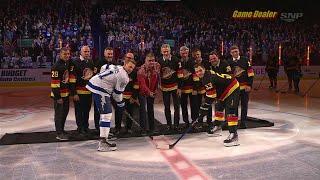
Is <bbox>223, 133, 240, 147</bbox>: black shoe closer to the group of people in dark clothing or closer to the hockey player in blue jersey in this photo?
the group of people in dark clothing

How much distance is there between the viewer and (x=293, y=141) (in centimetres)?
734

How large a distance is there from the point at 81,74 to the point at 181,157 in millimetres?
2417

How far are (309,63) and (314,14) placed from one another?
360 inches

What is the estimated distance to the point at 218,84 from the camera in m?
6.97

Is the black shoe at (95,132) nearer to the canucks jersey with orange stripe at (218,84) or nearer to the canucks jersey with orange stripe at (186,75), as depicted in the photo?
the canucks jersey with orange stripe at (186,75)

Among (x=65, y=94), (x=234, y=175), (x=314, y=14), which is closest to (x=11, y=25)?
(x=65, y=94)

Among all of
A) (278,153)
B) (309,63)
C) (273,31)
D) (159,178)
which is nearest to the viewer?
(159,178)

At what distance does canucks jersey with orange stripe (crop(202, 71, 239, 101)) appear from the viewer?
687cm

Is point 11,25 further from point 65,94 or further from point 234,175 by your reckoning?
point 234,175

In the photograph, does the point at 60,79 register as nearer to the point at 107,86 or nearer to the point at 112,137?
the point at 107,86

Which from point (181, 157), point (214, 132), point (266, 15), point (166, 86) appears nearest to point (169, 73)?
point (166, 86)

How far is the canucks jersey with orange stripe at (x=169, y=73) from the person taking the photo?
7.84 m

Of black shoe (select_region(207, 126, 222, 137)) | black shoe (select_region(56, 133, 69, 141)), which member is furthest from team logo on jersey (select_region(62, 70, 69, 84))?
black shoe (select_region(207, 126, 222, 137))

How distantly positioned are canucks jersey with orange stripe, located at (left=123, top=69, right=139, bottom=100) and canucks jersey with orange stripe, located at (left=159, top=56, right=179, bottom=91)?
477 mm
